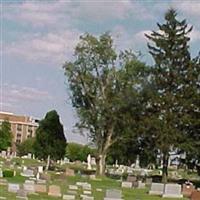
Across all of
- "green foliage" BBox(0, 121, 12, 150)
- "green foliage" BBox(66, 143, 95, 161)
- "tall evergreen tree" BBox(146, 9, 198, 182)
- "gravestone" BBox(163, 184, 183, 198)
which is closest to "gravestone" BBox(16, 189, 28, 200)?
"gravestone" BBox(163, 184, 183, 198)

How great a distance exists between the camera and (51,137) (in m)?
66.8

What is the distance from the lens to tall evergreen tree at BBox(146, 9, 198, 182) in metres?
50.9

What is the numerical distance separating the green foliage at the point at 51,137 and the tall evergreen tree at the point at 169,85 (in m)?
15.5

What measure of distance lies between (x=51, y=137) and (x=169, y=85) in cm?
1913

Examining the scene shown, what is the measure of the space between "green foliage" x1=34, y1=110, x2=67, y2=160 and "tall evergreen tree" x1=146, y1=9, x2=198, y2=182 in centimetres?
1549

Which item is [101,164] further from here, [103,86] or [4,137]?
[4,137]

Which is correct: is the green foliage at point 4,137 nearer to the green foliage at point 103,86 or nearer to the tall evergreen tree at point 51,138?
the tall evergreen tree at point 51,138

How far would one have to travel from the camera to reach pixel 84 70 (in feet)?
184

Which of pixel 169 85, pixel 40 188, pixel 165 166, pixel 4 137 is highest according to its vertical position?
pixel 169 85

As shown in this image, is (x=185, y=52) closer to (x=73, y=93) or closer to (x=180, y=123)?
(x=180, y=123)

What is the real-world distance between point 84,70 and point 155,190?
80.1ft

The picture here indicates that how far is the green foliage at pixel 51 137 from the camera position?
65731 mm

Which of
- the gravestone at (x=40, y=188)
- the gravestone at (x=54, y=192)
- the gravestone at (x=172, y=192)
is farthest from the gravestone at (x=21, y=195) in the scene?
the gravestone at (x=172, y=192)

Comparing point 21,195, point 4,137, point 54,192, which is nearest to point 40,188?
point 54,192
